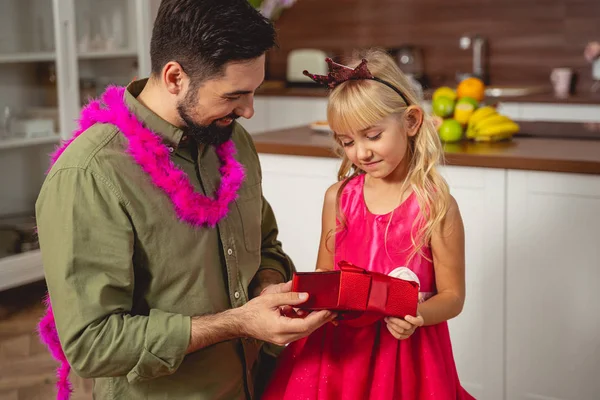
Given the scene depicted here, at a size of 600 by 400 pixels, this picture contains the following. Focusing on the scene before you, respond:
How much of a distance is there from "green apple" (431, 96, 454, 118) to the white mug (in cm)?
194

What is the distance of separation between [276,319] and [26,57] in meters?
3.03

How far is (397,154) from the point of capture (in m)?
→ 1.69

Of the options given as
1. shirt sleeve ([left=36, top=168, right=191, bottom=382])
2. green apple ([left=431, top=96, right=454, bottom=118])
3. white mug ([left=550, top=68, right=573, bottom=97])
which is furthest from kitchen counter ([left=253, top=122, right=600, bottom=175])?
white mug ([left=550, top=68, right=573, bottom=97])

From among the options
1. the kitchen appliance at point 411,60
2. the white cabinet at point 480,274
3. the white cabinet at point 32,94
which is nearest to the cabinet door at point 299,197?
the white cabinet at point 480,274

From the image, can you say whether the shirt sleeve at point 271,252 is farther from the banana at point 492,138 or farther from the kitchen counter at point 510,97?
the kitchen counter at point 510,97

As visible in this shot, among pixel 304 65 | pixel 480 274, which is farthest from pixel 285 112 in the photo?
pixel 480 274

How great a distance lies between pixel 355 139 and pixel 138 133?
1.47 feet

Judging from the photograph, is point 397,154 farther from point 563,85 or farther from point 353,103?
point 563,85

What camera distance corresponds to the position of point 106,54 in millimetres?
4363

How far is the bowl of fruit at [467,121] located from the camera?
9.08 feet

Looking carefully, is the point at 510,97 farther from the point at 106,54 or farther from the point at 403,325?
the point at 403,325

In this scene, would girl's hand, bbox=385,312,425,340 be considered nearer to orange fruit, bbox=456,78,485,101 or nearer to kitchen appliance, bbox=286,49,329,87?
orange fruit, bbox=456,78,485,101

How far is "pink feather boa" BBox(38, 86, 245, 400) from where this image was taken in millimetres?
1468

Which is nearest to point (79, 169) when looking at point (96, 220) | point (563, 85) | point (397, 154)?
point (96, 220)
